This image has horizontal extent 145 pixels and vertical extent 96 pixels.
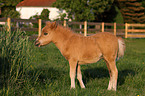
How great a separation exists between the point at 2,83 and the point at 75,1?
91.5 feet

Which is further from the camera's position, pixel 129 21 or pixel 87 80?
A: pixel 129 21

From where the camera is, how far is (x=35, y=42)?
5.46 m

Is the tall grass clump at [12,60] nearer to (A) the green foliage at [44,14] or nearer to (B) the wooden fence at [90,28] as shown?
(B) the wooden fence at [90,28]

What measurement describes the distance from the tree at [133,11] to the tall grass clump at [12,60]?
3293cm

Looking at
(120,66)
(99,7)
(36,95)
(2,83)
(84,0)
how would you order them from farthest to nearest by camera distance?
(99,7) < (84,0) < (120,66) < (2,83) < (36,95)

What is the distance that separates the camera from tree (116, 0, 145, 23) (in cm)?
3625

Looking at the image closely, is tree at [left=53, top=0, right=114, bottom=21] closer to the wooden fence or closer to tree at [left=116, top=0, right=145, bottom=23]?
the wooden fence

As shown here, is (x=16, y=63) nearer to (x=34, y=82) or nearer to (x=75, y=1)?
(x=34, y=82)

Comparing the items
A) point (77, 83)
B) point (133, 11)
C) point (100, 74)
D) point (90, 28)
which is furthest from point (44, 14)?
point (77, 83)

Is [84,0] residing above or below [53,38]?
above

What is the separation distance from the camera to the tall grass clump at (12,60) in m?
5.00

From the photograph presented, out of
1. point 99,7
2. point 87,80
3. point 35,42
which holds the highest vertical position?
point 99,7

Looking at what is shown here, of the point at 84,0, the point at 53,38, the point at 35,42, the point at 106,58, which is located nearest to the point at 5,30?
the point at 35,42

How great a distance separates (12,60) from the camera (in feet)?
17.1
